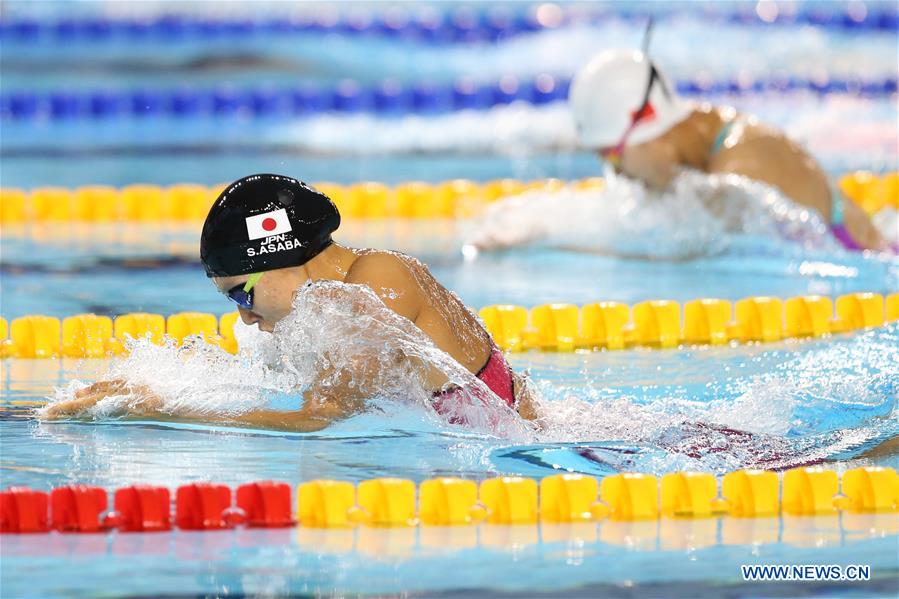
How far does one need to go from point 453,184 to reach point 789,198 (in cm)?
226

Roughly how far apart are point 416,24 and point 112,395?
7.98 meters

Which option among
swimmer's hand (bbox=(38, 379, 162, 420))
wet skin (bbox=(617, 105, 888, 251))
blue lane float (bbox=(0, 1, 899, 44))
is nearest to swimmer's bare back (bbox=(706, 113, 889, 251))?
wet skin (bbox=(617, 105, 888, 251))

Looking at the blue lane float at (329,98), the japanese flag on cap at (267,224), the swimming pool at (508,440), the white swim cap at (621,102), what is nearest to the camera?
the swimming pool at (508,440)

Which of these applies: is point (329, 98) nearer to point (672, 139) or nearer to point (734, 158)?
point (672, 139)

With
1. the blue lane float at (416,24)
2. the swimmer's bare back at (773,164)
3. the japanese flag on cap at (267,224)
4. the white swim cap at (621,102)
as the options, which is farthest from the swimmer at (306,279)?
the blue lane float at (416,24)

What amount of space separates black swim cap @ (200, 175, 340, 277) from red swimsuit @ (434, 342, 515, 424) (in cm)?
43

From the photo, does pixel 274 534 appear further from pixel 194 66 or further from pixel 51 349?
pixel 194 66

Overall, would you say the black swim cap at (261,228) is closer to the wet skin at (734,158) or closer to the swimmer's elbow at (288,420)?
the swimmer's elbow at (288,420)

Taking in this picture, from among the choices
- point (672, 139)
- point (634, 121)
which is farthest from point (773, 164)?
point (634, 121)

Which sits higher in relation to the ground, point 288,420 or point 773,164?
point 773,164

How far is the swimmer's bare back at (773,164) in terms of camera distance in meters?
5.68

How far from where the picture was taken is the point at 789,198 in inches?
225

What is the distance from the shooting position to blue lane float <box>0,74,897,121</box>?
9422 mm

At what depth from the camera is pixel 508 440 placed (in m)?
3.37
